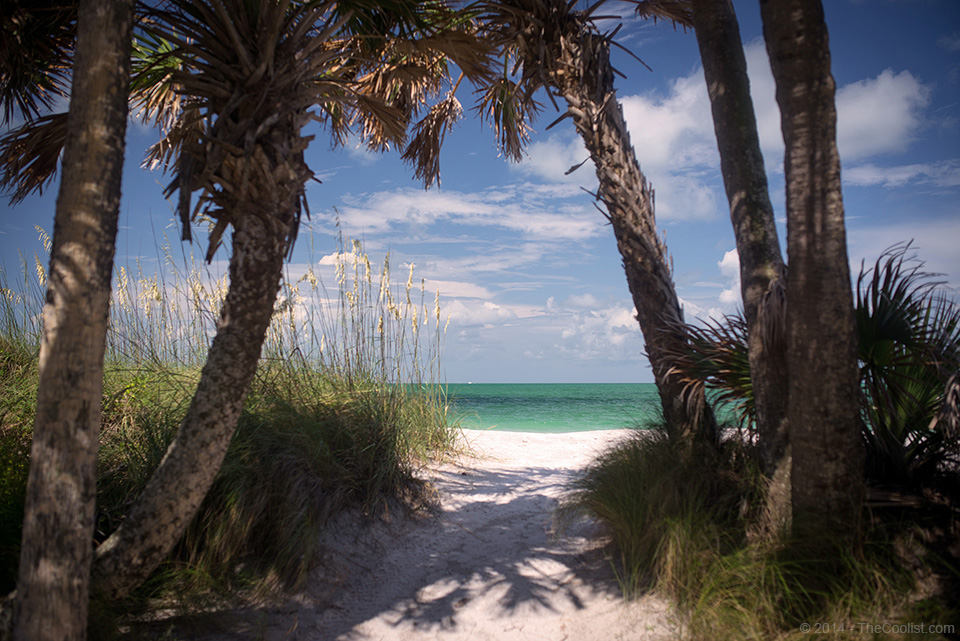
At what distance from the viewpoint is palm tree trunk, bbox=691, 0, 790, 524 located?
2863 mm

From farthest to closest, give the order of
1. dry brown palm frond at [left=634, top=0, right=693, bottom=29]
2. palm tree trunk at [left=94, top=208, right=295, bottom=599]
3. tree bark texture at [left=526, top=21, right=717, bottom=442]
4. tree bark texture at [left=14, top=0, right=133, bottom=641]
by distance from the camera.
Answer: dry brown palm frond at [left=634, top=0, right=693, bottom=29] < tree bark texture at [left=526, top=21, right=717, bottom=442] < palm tree trunk at [left=94, top=208, right=295, bottom=599] < tree bark texture at [left=14, top=0, right=133, bottom=641]

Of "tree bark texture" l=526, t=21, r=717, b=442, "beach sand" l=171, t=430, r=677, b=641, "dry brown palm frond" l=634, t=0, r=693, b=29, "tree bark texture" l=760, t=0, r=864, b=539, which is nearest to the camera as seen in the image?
"tree bark texture" l=760, t=0, r=864, b=539

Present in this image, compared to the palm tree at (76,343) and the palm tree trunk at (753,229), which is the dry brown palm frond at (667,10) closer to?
the palm tree trunk at (753,229)

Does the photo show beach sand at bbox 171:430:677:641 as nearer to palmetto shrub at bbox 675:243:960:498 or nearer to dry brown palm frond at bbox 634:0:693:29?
palmetto shrub at bbox 675:243:960:498

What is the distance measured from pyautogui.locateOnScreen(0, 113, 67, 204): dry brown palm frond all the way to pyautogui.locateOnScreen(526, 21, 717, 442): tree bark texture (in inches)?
157

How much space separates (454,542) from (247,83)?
135 inches

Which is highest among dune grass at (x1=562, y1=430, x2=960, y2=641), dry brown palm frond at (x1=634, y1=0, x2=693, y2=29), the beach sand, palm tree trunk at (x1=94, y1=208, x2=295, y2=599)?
dry brown palm frond at (x1=634, y1=0, x2=693, y2=29)

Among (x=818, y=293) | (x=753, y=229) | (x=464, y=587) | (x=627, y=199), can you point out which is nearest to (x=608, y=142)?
(x=627, y=199)

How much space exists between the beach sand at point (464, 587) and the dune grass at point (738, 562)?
0.75 ft

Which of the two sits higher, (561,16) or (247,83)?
(561,16)

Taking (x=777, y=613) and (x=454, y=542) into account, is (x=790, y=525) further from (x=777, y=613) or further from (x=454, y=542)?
(x=454, y=542)

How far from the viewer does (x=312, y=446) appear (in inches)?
146

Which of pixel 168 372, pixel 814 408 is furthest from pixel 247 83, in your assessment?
pixel 814 408

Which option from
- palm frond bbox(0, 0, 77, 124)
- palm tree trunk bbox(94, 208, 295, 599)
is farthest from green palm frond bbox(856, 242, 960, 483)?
palm frond bbox(0, 0, 77, 124)
